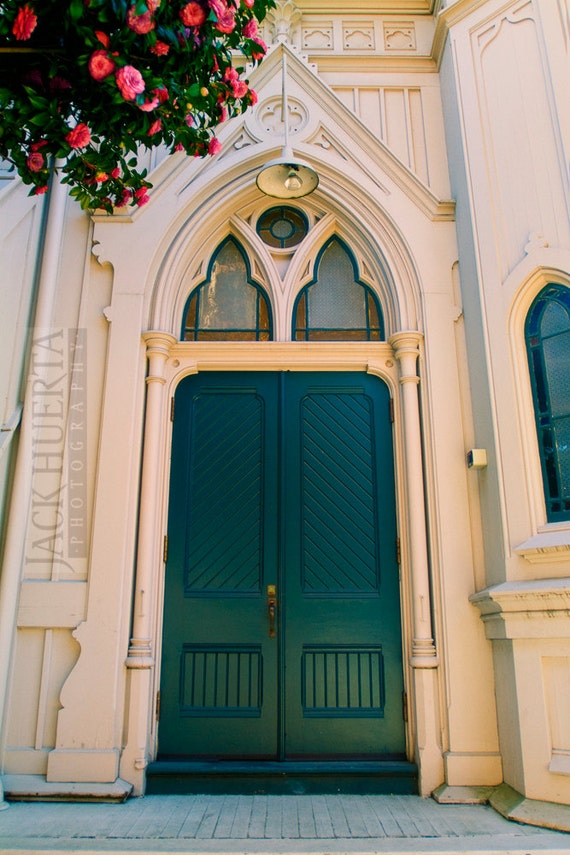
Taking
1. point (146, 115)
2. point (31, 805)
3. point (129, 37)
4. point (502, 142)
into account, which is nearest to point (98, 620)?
point (31, 805)

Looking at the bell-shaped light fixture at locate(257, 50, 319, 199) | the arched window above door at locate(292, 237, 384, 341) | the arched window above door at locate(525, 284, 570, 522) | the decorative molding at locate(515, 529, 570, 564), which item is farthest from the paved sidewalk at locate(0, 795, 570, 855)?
the bell-shaped light fixture at locate(257, 50, 319, 199)

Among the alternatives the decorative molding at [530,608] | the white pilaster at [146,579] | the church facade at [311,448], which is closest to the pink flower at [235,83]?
the church facade at [311,448]

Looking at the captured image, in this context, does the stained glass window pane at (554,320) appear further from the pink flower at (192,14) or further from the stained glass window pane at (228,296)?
the pink flower at (192,14)

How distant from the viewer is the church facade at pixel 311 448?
13.5ft

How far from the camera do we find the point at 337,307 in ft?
17.5

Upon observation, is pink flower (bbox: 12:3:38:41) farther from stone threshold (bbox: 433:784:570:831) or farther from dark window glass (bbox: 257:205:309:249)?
stone threshold (bbox: 433:784:570:831)

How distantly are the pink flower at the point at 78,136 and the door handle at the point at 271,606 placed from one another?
3.04m

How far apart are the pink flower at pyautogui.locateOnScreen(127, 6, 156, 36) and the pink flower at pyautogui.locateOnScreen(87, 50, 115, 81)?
0.57 feet

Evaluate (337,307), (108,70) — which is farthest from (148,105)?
(337,307)

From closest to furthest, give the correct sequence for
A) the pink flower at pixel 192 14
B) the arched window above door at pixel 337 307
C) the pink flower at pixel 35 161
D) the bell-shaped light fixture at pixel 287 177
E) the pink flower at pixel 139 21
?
1. the pink flower at pixel 139 21
2. the pink flower at pixel 192 14
3. the pink flower at pixel 35 161
4. the bell-shaped light fixture at pixel 287 177
5. the arched window above door at pixel 337 307

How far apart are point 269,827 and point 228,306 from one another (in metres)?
3.69

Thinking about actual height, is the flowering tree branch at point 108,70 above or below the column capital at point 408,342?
above

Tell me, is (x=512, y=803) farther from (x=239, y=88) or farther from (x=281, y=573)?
(x=239, y=88)

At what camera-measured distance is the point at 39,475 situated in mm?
4582
